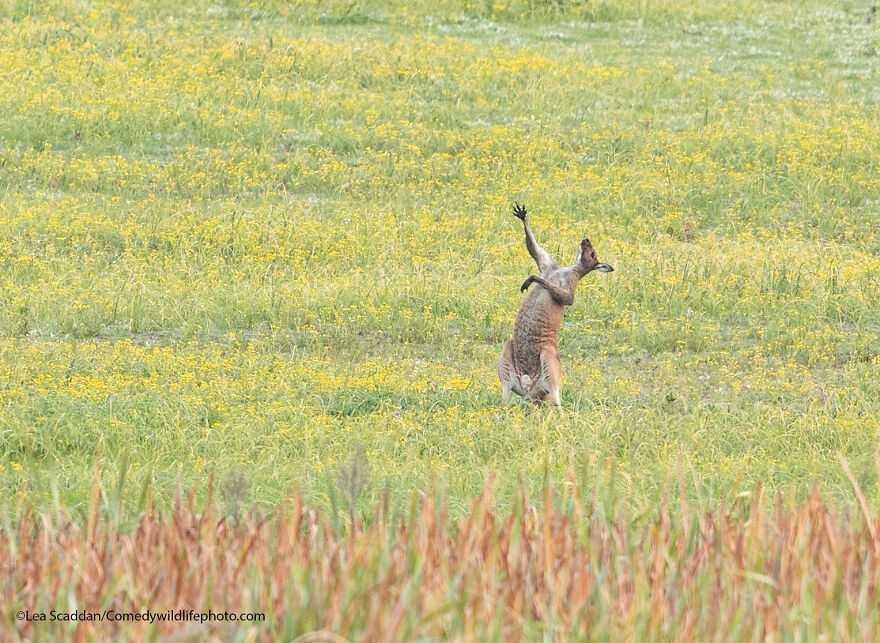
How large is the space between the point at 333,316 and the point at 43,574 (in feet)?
26.4

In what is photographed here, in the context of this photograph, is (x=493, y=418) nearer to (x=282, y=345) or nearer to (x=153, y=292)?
(x=282, y=345)

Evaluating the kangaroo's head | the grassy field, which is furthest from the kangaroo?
the grassy field

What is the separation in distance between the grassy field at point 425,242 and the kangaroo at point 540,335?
7.0 inches

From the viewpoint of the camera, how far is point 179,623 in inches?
146

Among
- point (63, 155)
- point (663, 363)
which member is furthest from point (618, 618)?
point (63, 155)

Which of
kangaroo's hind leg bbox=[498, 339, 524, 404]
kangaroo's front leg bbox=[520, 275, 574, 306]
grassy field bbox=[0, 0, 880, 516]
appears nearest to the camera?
grassy field bbox=[0, 0, 880, 516]

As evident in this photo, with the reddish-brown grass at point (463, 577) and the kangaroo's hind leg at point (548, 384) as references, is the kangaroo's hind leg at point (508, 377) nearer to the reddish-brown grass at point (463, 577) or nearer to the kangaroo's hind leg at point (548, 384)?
the kangaroo's hind leg at point (548, 384)

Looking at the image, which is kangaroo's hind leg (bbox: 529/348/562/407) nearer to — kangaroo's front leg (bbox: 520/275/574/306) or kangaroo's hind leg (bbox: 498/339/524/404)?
kangaroo's hind leg (bbox: 498/339/524/404)

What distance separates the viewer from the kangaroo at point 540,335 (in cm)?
929

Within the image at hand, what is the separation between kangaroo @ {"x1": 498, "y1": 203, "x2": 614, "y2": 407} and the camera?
9289mm

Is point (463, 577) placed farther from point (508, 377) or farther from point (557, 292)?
point (557, 292)

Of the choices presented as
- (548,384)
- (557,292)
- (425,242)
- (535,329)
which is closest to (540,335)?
(535,329)

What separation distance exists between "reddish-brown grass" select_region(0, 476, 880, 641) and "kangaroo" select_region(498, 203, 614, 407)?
4711 millimetres

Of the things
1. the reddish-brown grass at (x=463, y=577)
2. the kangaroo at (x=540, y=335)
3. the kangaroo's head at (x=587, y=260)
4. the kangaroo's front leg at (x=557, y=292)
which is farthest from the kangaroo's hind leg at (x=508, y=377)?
the reddish-brown grass at (x=463, y=577)
